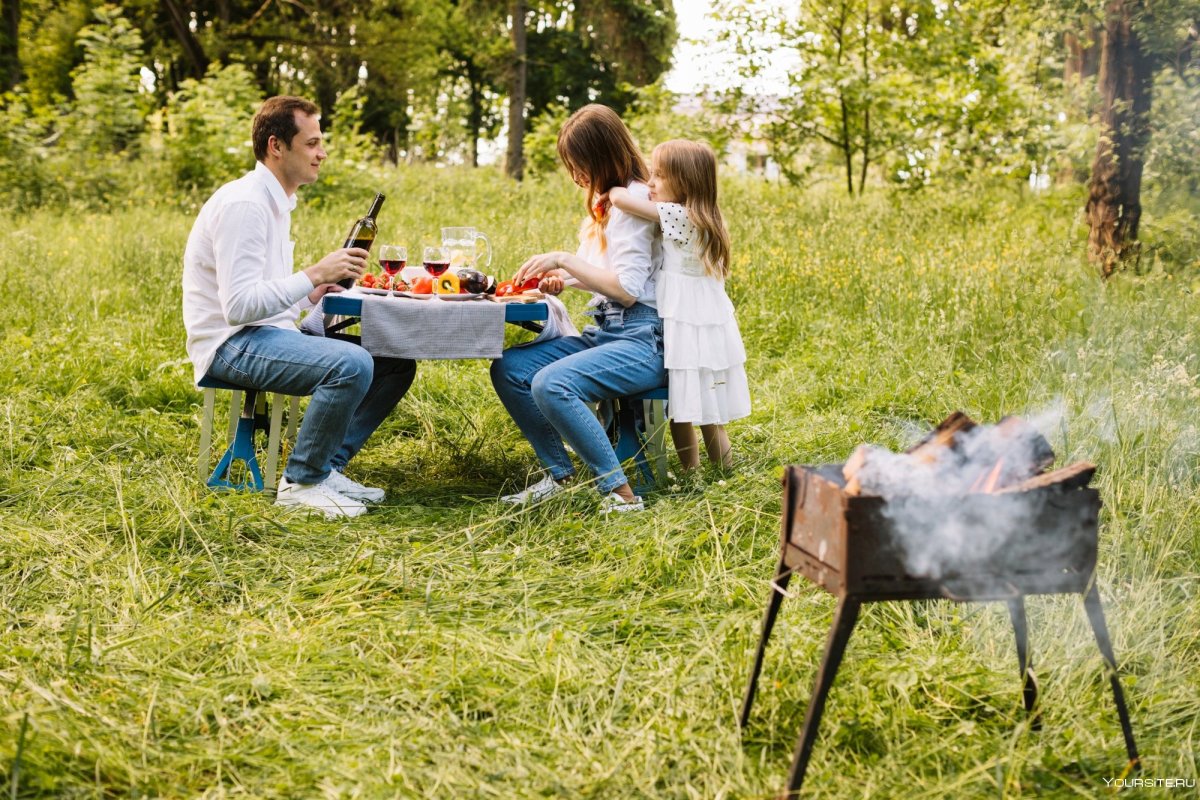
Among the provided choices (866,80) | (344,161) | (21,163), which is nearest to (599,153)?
(866,80)

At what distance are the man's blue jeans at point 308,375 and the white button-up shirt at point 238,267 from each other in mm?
79

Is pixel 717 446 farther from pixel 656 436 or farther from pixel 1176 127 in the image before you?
pixel 1176 127

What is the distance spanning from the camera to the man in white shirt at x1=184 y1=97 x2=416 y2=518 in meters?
4.41

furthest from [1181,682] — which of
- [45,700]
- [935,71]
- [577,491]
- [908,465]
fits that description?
[935,71]

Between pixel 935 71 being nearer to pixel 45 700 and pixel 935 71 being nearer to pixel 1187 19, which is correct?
pixel 1187 19

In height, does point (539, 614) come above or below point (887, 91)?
below

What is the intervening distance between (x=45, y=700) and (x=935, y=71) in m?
12.2

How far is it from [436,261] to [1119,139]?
6896 mm

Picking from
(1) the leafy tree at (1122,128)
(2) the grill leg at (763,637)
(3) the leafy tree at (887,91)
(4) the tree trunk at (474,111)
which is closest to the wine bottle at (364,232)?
(2) the grill leg at (763,637)

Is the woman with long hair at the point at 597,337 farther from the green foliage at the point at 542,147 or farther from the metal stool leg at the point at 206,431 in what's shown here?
the green foliage at the point at 542,147

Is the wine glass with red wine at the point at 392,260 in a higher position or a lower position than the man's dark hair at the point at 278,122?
lower

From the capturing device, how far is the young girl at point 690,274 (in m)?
4.49

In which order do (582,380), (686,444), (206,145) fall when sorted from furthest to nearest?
(206,145) → (686,444) → (582,380)

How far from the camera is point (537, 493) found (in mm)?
4523
